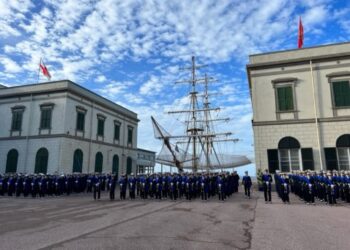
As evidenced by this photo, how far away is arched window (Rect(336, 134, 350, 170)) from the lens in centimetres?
2141

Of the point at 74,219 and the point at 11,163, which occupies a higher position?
the point at 11,163

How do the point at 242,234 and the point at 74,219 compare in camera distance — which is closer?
the point at 242,234

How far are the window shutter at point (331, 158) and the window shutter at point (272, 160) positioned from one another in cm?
359

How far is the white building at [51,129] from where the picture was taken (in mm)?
29578

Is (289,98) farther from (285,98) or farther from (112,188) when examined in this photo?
(112,188)

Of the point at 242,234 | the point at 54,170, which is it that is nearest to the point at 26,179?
the point at 54,170

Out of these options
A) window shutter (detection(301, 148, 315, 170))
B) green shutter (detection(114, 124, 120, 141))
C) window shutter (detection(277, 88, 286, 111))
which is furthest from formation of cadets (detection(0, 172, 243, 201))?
green shutter (detection(114, 124, 120, 141))

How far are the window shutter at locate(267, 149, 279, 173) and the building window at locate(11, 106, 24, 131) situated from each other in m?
26.0

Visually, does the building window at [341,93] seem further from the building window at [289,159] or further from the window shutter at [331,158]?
the building window at [289,159]

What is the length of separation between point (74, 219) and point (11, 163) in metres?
25.6

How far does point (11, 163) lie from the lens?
102 feet

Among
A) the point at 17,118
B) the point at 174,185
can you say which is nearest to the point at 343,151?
the point at 174,185

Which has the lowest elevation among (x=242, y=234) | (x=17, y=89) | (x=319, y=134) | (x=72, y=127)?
(x=242, y=234)

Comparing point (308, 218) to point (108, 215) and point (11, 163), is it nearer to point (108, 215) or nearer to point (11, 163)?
point (108, 215)
